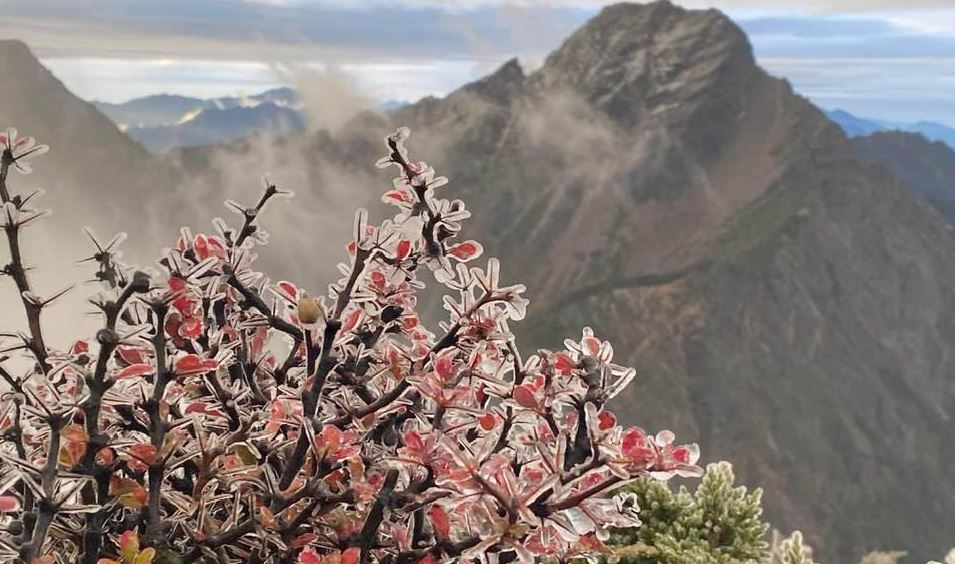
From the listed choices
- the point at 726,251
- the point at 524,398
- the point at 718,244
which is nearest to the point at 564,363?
the point at 524,398

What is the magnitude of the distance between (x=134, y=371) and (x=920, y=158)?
9978 cm

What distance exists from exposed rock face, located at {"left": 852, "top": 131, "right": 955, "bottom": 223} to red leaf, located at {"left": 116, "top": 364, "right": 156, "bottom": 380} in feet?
302

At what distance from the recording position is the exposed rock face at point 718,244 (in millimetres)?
52531

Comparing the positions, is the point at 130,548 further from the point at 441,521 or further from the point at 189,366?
the point at 441,521

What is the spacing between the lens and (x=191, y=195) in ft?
129

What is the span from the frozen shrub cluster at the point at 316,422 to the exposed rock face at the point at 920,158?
3608 inches

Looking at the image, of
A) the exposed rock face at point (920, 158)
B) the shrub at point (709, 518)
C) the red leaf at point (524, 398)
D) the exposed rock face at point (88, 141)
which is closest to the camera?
the red leaf at point (524, 398)

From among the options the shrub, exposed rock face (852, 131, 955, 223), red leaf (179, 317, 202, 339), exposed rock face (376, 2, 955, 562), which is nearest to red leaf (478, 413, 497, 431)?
red leaf (179, 317, 202, 339)

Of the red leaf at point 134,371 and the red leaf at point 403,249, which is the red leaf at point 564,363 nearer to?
the red leaf at point 403,249

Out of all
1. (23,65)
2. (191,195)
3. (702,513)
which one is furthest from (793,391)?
(702,513)

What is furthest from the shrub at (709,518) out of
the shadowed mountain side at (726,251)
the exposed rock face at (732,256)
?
the exposed rock face at (732,256)

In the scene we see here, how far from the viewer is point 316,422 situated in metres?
0.80

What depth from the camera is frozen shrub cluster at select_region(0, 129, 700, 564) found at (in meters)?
0.72

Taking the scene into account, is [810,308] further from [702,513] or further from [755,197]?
[702,513]
